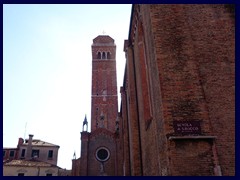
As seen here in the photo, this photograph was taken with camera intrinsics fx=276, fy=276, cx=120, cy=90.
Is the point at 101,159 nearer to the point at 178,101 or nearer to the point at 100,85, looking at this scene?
the point at 100,85

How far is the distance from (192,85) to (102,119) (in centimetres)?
3183

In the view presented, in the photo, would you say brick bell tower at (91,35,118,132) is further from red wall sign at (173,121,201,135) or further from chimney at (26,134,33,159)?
red wall sign at (173,121,201,135)

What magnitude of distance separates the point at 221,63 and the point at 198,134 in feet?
8.89

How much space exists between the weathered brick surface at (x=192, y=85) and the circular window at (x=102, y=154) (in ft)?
65.1

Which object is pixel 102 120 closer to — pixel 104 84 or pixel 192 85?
pixel 104 84

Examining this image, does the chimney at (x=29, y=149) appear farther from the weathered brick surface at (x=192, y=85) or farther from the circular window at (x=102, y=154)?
the weathered brick surface at (x=192, y=85)

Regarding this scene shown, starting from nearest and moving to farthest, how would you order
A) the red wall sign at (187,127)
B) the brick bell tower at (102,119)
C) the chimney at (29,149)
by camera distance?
the red wall sign at (187,127)
the brick bell tower at (102,119)
the chimney at (29,149)

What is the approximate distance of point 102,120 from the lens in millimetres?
38094

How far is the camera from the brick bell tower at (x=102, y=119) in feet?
92.3

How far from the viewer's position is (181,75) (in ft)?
22.8

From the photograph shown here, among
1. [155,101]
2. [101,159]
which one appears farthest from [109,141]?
[155,101]

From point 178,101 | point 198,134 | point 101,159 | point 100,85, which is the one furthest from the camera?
point 100,85

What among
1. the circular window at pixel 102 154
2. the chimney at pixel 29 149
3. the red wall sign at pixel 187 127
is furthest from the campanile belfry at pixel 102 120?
the red wall sign at pixel 187 127

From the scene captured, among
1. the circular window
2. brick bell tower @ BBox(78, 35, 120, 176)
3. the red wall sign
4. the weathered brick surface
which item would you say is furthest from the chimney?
the red wall sign
